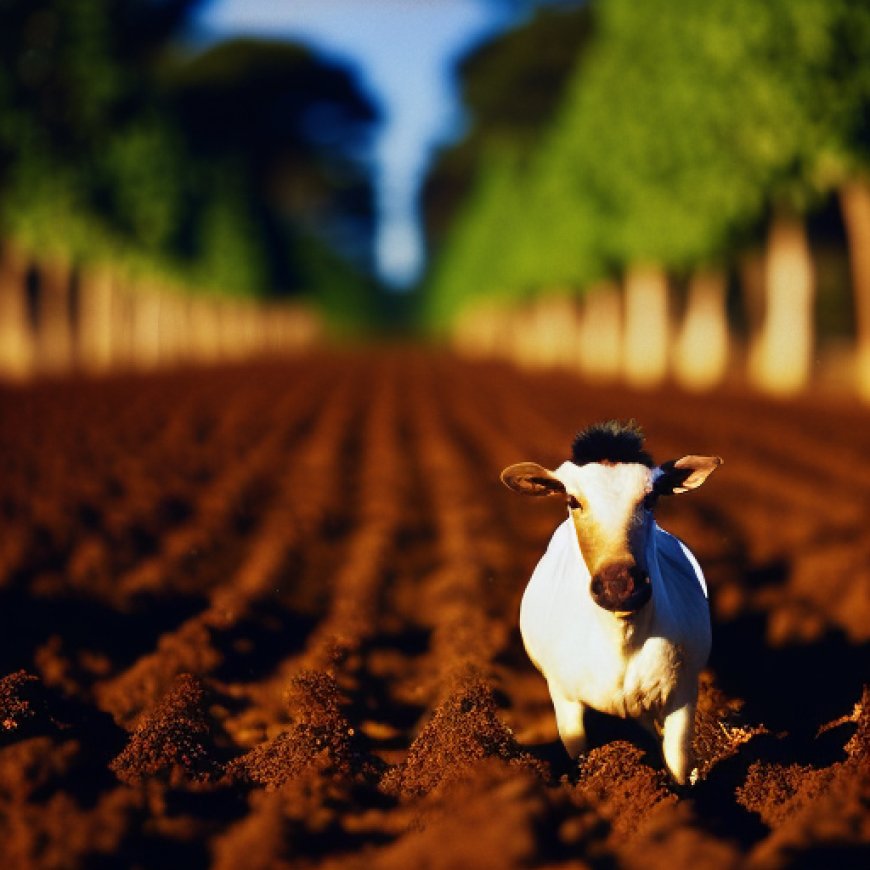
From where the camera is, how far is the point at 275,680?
278 inches

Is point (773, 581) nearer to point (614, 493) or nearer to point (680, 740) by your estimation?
point (680, 740)

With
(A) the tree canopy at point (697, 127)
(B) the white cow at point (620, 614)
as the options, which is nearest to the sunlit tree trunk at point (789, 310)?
(A) the tree canopy at point (697, 127)

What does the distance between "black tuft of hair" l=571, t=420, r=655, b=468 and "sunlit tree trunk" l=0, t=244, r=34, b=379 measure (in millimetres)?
32433

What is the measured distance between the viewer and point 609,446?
4.99m

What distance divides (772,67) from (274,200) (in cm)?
5268

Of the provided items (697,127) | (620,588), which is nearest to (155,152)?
(697,127)

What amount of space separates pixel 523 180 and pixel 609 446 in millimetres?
56665

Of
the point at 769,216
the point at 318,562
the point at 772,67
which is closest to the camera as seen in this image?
the point at 318,562

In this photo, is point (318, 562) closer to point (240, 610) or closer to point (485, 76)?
point (240, 610)

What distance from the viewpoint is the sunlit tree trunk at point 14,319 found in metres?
35.9

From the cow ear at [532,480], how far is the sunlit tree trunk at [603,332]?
36782 mm

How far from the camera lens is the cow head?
462cm

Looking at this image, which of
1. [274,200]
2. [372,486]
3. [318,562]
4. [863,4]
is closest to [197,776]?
[318,562]

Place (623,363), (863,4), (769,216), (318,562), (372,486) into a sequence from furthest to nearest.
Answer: (623,363), (769,216), (863,4), (372,486), (318,562)
